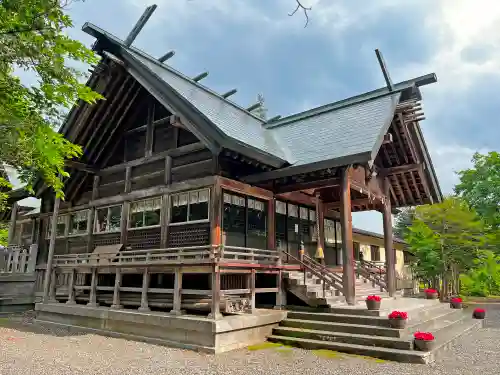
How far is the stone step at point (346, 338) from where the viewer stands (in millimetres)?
8602

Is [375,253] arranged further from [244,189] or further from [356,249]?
[244,189]

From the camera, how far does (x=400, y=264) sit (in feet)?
113

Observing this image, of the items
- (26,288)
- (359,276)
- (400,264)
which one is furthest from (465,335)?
(400,264)

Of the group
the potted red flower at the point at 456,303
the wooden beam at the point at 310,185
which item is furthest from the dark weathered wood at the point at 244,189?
the potted red flower at the point at 456,303

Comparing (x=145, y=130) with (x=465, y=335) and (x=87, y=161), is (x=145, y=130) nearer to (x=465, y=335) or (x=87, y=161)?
(x=87, y=161)

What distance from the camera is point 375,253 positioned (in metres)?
30.7

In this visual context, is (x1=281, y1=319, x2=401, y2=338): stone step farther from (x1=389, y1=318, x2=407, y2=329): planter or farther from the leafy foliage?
the leafy foliage

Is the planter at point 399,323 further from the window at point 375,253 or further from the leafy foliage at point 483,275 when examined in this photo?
the window at point 375,253

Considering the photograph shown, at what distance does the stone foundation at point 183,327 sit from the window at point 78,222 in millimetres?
4300

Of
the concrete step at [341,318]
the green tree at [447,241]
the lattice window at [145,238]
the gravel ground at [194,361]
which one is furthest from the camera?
the green tree at [447,241]

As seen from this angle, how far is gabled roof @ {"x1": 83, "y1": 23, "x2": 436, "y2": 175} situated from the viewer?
1103cm

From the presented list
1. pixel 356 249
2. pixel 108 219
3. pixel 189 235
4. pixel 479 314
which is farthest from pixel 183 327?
pixel 356 249

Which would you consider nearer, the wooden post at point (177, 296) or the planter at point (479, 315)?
the wooden post at point (177, 296)

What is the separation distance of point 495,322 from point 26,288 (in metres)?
20.6
